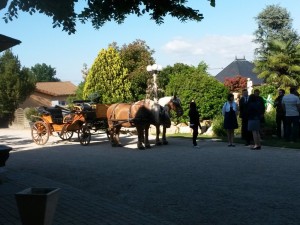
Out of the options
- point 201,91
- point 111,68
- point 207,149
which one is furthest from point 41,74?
point 207,149

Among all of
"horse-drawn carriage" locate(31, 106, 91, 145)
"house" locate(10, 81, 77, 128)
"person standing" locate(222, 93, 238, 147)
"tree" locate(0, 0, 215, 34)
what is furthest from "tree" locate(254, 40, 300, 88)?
"tree" locate(0, 0, 215, 34)

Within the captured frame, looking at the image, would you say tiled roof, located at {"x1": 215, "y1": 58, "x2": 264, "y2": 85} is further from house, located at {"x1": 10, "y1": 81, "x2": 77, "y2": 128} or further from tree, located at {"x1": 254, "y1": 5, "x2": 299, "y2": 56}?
house, located at {"x1": 10, "y1": 81, "x2": 77, "y2": 128}

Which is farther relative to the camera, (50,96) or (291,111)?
(50,96)

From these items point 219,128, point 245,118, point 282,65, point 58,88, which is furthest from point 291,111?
point 58,88

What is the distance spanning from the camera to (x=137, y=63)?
3462 centimetres

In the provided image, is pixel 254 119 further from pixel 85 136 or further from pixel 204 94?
pixel 204 94

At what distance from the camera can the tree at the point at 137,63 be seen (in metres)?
32.6

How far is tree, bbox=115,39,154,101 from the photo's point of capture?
32594mm

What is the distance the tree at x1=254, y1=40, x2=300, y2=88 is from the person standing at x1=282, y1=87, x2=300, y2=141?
17.5m

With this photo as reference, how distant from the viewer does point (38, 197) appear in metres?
5.40

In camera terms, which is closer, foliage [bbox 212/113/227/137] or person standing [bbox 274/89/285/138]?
person standing [bbox 274/89/285/138]

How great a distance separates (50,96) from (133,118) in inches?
1983

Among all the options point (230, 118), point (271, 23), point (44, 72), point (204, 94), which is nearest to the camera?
point (230, 118)

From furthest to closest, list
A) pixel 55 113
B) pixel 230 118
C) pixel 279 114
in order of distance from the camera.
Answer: pixel 55 113, pixel 279 114, pixel 230 118
